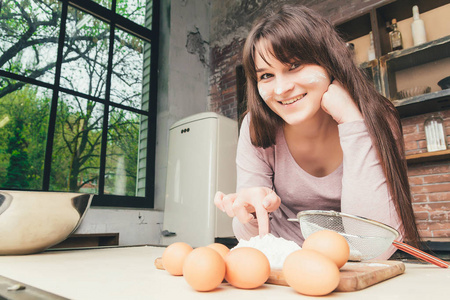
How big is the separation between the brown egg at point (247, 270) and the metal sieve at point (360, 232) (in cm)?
27

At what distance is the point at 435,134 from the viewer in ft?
7.49

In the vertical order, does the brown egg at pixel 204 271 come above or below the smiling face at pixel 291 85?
below

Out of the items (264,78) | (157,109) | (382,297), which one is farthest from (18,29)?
(382,297)

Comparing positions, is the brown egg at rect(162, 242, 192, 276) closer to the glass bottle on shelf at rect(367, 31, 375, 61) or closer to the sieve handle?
the sieve handle

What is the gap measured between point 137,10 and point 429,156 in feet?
11.2

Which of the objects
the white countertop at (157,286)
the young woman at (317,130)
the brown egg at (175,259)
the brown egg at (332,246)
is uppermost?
the young woman at (317,130)

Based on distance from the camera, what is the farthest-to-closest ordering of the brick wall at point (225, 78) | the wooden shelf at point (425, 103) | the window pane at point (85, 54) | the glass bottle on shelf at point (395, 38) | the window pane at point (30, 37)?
1. the brick wall at point (225, 78)
2. the window pane at point (85, 54)
3. the window pane at point (30, 37)
4. the glass bottle on shelf at point (395, 38)
5. the wooden shelf at point (425, 103)

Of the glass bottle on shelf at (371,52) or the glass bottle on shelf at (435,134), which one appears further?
the glass bottle on shelf at (371,52)

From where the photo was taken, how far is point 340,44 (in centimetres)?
98

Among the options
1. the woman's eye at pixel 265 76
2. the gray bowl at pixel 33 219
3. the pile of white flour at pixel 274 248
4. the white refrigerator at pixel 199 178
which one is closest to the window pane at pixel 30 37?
the white refrigerator at pixel 199 178

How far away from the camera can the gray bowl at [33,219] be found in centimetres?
85

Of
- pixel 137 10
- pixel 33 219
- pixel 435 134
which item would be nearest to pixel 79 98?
pixel 137 10

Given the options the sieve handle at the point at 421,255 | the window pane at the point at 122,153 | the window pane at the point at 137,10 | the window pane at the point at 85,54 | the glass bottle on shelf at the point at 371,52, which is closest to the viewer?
the sieve handle at the point at 421,255

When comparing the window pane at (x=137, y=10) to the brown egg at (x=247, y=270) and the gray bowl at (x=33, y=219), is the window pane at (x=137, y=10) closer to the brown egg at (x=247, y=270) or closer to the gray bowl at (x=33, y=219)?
the gray bowl at (x=33, y=219)
